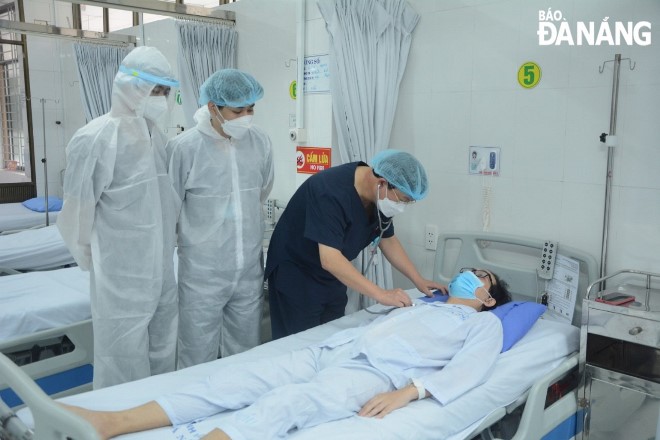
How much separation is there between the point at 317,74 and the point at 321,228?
132 cm

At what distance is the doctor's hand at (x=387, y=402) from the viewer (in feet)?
5.83

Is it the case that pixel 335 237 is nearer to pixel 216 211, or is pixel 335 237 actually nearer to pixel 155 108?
pixel 216 211

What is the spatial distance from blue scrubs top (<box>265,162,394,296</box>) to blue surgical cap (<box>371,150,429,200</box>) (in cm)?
21

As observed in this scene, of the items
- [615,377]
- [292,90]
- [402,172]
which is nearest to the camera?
[615,377]

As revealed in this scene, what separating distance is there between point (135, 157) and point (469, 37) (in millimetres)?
1784

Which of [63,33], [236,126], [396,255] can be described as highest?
[63,33]

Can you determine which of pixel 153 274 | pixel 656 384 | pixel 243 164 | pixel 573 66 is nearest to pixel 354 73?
pixel 243 164

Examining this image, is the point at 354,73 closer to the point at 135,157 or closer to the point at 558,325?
the point at 135,157

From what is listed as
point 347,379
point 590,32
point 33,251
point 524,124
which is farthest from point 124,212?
point 33,251

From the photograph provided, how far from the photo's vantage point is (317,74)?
3.30m

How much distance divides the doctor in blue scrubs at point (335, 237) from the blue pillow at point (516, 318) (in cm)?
34

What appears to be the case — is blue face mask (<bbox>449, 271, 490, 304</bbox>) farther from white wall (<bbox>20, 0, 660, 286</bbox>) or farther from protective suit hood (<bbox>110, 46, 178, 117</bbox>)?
protective suit hood (<bbox>110, 46, 178, 117</bbox>)

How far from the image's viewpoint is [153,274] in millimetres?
2424

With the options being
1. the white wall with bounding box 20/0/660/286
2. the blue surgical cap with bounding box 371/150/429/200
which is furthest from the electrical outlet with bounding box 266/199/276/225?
the blue surgical cap with bounding box 371/150/429/200
